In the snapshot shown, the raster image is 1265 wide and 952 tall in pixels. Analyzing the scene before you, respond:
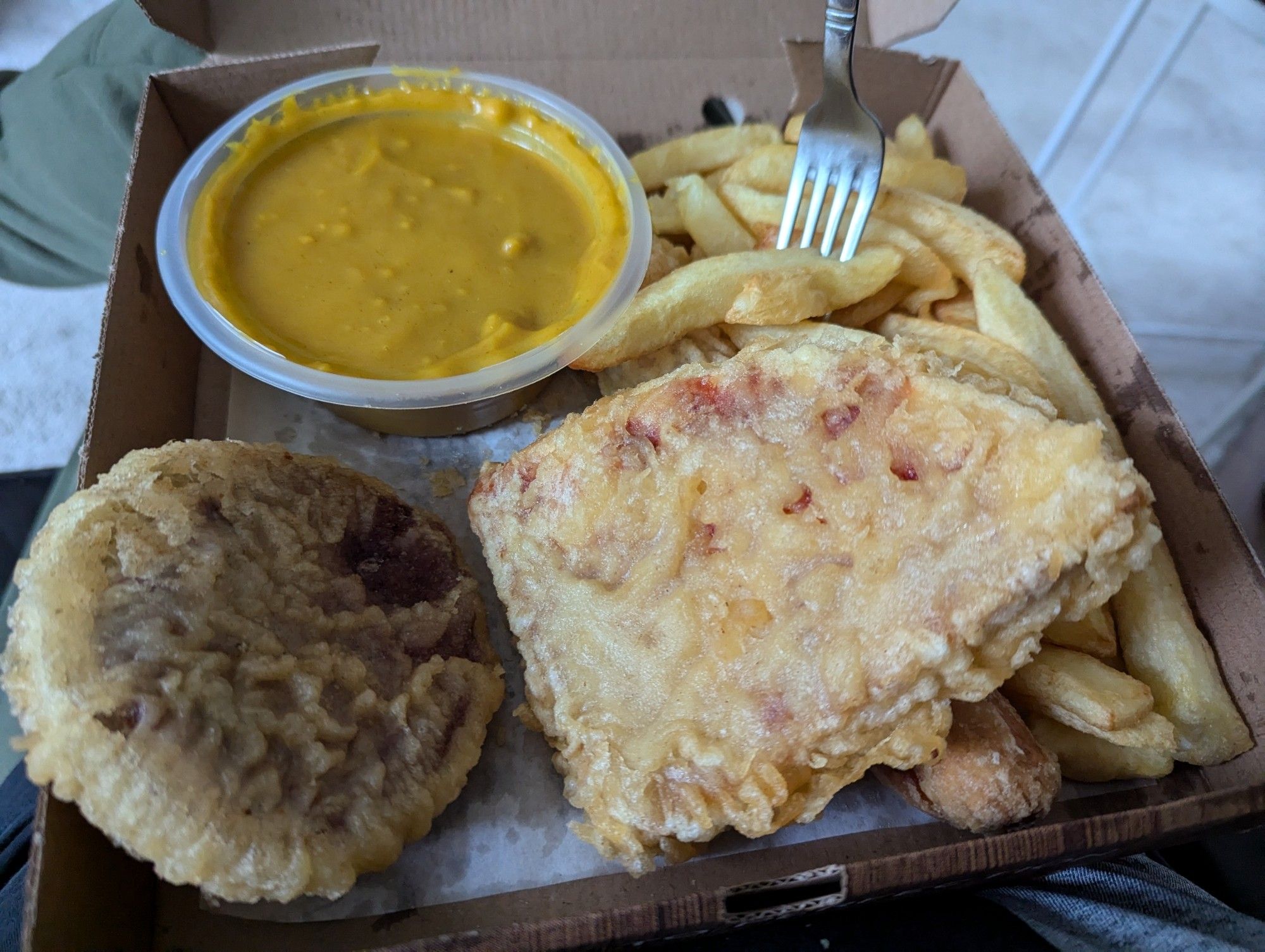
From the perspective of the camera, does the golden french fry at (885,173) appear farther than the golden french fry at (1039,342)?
Yes

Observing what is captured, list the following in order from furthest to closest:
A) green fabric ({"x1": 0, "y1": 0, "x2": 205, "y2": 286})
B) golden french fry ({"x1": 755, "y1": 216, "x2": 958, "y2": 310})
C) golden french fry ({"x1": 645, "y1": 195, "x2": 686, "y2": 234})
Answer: green fabric ({"x1": 0, "y1": 0, "x2": 205, "y2": 286})
golden french fry ({"x1": 645, "y1": 195, "x2": 686, "y2": 234})
golden french fry ({"x1": 755, "y1": 216, "x2": 958, "y2": 310})

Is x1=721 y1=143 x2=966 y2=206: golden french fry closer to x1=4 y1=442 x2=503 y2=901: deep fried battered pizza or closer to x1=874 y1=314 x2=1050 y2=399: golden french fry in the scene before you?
x1=874 y1=314 x2=1050 y2=399: golden french fry

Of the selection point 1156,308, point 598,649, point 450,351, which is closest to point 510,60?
point 450,351

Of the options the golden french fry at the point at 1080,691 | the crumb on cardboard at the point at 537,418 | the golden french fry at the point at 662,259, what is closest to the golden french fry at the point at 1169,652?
the golden french fry at the point at 1080,691

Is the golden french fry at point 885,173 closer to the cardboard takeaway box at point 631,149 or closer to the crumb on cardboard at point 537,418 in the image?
the cardboard takeaway box at point 631,149

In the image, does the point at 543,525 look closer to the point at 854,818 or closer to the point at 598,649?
the point at 598,649

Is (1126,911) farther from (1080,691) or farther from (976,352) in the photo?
(976,352)

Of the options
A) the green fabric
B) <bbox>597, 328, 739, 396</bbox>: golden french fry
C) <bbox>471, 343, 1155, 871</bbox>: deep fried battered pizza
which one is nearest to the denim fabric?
<bbox>471, 343, 1155, 871</bbox>: deep fried battered pizza
